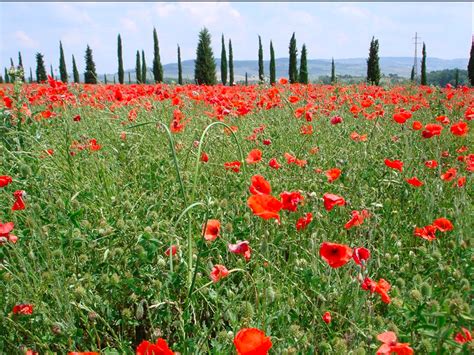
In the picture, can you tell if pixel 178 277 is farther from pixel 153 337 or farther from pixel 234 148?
pixel 234 148

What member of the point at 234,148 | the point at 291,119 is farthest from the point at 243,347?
the point at 291,119

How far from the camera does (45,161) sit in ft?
8.71

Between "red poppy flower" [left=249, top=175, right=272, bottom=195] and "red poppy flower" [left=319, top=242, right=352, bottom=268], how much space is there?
10.0 inches

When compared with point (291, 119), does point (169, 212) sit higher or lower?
lower

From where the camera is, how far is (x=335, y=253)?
4.09 feet

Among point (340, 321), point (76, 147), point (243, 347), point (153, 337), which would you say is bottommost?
point (340, 321)

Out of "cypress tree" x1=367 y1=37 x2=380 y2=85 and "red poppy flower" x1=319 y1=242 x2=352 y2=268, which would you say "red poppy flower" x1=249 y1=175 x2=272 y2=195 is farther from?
"cypress tree" x1=367 y1=37 x2=380 y2=85

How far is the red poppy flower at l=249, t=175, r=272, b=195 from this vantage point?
54.1 inches

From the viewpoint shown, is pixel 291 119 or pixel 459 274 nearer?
pixel 459 274

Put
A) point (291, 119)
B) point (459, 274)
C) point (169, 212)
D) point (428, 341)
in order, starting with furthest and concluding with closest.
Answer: point (291, 119)
point (169, 212)
point (459, 274)
point (428, 341)

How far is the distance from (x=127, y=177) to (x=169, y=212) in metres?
0.55

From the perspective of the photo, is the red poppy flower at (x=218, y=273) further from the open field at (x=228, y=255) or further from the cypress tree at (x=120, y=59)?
the cypress tree at (x=120, y=59)

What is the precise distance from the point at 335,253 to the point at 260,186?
12.6 inches

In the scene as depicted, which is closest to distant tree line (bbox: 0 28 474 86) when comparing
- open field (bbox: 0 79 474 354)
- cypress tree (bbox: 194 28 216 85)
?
cypress tree (bbox: 194 28 216 85)
